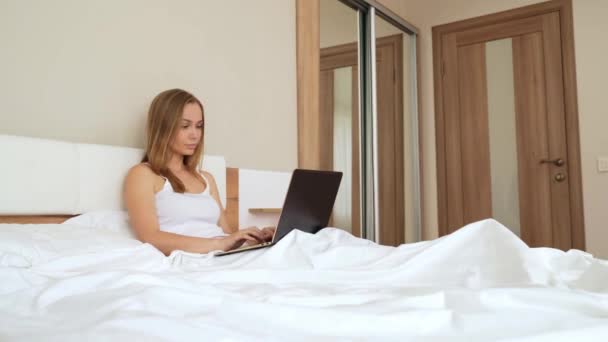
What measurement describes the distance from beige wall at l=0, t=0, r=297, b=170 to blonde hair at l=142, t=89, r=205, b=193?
0.15 metres

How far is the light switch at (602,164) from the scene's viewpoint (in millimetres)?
3625

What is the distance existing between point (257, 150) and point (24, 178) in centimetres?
141

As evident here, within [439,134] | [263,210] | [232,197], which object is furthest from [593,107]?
[232,197]

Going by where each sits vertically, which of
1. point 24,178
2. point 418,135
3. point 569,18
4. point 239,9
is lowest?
point 24,178

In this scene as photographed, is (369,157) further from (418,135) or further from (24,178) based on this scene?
(24,178)

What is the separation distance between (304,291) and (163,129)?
1.20 m

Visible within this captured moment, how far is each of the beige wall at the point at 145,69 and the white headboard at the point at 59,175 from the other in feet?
0.49

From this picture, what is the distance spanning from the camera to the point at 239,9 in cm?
279

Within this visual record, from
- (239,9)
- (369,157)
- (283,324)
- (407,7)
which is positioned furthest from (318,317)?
(407,7)

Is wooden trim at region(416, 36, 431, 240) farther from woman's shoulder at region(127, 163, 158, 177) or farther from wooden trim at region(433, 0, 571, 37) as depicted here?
woman's shoulder at region(127, 163, 158, 177)

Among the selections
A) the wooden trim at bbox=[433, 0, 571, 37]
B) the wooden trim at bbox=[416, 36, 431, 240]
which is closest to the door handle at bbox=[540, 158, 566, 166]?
the wooden trim at bbox=[416, 36, 431, 240]

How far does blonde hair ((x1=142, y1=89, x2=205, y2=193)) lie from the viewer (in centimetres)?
203

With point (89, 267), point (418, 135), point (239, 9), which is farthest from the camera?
point (418, 135)

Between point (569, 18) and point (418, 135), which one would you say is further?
point (418, 135)
